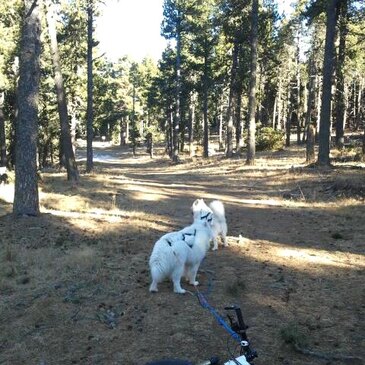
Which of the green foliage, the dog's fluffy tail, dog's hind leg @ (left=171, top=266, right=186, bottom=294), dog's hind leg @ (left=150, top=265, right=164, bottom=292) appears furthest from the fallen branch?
the green foliage

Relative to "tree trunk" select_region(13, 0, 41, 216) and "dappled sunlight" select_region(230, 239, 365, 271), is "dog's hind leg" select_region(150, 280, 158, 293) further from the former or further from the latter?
"tree trunk" select_region(13, 0, 41, 216)

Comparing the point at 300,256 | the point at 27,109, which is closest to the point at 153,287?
the point at 300,256

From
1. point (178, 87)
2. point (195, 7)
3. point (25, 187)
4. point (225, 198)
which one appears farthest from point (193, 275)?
point (195, 7)

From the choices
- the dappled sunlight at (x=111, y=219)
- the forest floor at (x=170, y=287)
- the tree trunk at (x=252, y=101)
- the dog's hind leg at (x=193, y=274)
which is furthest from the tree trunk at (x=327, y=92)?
the dog's hind leg at (x=193, y=274)

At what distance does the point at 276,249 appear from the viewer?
9.62m

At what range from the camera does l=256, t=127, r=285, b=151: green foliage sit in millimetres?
40906

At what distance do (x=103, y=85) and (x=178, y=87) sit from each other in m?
11.9

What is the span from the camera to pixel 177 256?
6801mm

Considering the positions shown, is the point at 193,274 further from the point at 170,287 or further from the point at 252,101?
the point at 252,101

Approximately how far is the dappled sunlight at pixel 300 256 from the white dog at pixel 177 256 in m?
2.02

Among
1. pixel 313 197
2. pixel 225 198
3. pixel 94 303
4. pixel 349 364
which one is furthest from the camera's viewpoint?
pixel 225 198

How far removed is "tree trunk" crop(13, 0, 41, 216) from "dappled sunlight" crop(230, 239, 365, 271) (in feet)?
18.7

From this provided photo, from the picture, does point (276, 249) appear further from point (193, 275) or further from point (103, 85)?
point (103, 85)

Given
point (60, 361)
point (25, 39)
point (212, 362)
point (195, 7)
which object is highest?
point (195, 7)
